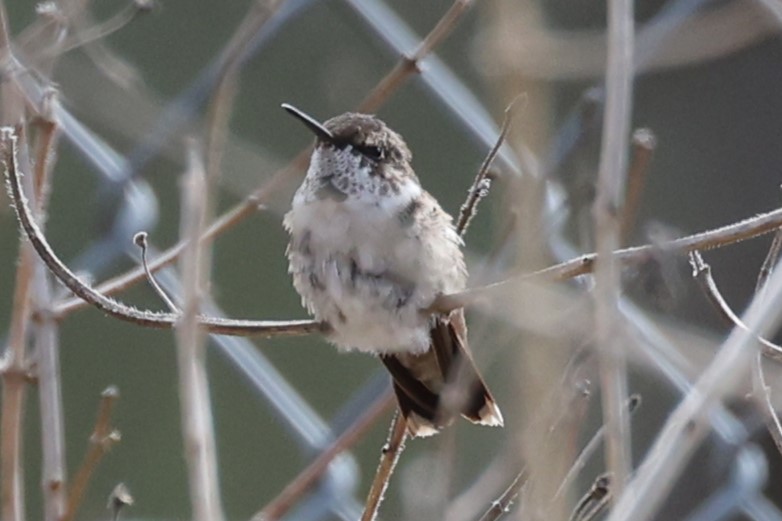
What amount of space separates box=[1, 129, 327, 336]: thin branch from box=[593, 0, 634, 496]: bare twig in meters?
0.55

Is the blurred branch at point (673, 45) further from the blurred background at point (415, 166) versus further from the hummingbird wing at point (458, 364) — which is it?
the hummingbird wing at point (458, 364)

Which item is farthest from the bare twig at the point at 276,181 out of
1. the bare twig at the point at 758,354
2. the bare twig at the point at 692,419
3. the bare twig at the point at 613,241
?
the bare twig at the point at 692,419

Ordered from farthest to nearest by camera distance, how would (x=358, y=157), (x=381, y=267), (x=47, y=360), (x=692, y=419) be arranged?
(x=358, y=157) < (x=381, y=267) < (x=47, y=360) < (x=692, y=419)

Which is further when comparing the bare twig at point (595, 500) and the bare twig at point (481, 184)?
the bare twig at point (481, 184)

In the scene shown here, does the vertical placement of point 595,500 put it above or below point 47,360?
below

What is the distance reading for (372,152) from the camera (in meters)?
2.50

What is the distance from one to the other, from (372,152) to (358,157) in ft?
0.10

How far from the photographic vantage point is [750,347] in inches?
44.1

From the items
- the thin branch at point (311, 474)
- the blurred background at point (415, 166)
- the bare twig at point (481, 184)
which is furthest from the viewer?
the bare twig at point (481, 184)

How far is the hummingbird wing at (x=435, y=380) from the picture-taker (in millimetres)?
2297

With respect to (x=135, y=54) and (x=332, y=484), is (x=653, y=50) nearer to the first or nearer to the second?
(x=332, y=484)

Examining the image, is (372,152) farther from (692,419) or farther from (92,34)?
(692,419)

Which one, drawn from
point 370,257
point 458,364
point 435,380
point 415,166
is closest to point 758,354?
point 458,364

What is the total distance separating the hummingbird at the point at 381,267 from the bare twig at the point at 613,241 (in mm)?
1056
